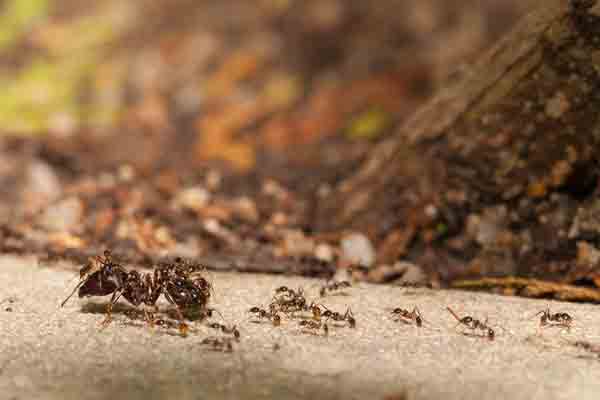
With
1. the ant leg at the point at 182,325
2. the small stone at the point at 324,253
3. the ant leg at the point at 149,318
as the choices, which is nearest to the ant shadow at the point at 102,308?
the ant leg at the point at 149,318

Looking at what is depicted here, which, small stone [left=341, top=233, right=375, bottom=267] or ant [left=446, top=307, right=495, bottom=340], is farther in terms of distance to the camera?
small stone [left=341, top=233, right=375, bottom=267]

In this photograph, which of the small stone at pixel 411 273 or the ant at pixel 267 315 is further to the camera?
the small stone at pixel 411 273

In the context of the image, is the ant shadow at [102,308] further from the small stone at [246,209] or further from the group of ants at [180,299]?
the small stone at [246,209]

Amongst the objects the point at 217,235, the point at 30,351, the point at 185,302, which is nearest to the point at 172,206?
the point at 217,235

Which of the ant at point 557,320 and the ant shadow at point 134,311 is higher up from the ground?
the ant shadow at point 134,311

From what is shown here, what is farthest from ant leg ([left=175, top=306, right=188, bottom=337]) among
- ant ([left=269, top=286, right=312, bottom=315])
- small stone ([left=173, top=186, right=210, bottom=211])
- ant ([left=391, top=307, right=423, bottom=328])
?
small stone ([left=173, top=186, right=210, bottom=211])

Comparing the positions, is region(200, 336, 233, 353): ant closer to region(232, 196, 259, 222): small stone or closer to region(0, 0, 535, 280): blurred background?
region(0, 0, 535, 280): blurred background
